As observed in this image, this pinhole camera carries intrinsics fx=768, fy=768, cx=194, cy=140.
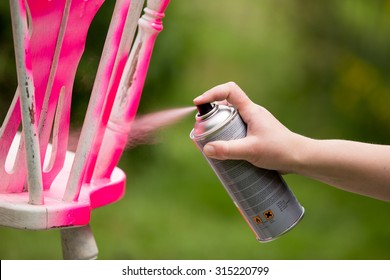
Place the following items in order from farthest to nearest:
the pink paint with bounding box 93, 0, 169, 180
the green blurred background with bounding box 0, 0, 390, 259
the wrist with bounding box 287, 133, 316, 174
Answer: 1. the green blurred background with bounding box 0, 0, 390, 259
2. the pink paint with bounding box 93, 0, 169, 180
3. the wrist with bounding box 287, 133, 316, 174

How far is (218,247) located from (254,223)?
215 cm

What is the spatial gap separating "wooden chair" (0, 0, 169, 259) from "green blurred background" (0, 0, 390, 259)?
4.48 feet

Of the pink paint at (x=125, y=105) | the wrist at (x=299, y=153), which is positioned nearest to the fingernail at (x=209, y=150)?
the wrist at (x=299, y=153)

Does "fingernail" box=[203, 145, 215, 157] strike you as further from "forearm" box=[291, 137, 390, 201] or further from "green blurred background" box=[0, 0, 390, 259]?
"green blurred background" box=[0, 0, 390, 259]

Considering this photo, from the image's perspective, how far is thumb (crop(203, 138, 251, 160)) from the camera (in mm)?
1110

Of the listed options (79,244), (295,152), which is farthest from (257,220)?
(79,244)

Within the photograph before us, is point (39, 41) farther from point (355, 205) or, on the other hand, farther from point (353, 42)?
point (353, 42)

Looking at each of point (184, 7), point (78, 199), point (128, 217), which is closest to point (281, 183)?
point (78, 199)

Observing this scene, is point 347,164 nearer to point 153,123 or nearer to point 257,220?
point 257,220

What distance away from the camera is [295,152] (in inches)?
46.2

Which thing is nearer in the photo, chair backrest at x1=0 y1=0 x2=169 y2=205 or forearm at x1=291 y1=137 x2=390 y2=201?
chair backrest at x1=0 y1=0 x2=169 y2=205

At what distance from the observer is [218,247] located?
11.0 feet

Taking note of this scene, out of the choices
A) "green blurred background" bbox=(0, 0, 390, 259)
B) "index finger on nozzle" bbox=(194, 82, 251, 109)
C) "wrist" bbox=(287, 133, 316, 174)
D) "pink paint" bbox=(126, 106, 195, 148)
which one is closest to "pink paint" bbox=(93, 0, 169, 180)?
"pink paint" bbox=(126, 106, 195, 148)

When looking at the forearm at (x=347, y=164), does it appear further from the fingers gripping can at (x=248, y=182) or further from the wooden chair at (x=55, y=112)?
the wooden chair at (x=55, y=112)
